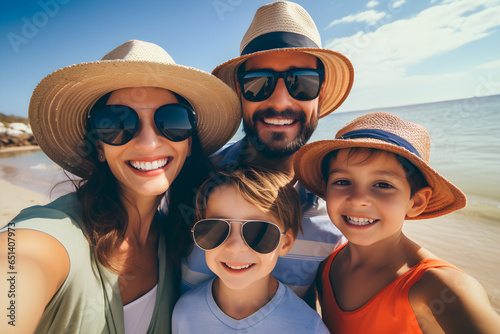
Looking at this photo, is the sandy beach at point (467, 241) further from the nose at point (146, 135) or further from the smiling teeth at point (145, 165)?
the nose at point (146, 135)

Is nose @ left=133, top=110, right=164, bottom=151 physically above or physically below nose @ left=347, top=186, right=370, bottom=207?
above

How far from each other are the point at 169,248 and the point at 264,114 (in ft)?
4.94

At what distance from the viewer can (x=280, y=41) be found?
7.70ft

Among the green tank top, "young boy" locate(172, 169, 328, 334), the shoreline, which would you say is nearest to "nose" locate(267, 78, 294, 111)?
"young boy" locate(172, 169, 328, 334)

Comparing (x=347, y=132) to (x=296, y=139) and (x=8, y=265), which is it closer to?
(x=296, y=139)

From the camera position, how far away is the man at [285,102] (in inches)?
82.8

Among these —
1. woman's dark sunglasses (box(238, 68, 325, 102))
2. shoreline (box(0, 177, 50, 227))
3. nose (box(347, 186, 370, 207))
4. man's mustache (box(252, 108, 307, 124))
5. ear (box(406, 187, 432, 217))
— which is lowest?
shoreline (box(0, 177, 50, 227))

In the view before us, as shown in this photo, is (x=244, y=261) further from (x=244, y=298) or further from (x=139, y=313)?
(x=139, y=313)

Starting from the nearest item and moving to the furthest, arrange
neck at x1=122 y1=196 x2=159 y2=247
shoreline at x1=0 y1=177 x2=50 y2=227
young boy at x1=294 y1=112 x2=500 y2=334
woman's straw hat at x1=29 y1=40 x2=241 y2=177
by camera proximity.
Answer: young boy at x1=294 y1=112 x2=500 y2=334
woman's straw hat at x1=29 y1=40 x2=241 y2=177
neck at x1=122 y1=196 x2=159 y2=247
shoreline at x1=0 y1=177 x2=50 y2=227

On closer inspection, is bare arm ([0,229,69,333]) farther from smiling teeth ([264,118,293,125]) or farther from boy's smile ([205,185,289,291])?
smiling teeth ([264,118,293,125])

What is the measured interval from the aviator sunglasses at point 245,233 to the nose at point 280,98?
4.14 ft

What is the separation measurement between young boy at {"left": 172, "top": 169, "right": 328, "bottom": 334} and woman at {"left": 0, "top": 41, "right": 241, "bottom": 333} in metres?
0.35

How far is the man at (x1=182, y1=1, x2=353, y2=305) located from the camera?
2104 mm

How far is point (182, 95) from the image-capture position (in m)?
2.02
